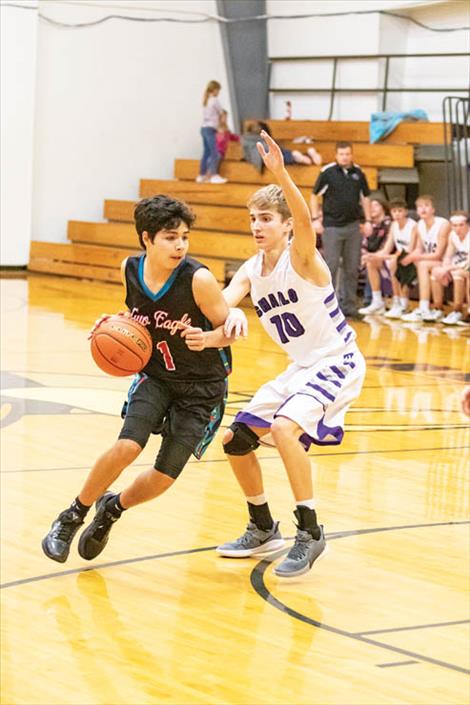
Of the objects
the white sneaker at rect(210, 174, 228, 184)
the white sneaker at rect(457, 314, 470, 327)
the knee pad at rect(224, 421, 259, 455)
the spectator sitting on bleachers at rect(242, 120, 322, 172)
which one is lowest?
the knee pad at rect(224, 421, 259, 455)

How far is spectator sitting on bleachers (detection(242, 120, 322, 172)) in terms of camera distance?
55.9 feet

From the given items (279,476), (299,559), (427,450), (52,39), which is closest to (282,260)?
(299,559)

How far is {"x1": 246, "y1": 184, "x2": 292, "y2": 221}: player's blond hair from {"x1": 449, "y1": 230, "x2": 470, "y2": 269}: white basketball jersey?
30.8 ft

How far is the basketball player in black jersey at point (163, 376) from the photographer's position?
4.99 metres

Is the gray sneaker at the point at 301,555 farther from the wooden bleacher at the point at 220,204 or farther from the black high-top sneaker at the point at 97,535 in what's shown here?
the wooden bleacher at the point at 220,204

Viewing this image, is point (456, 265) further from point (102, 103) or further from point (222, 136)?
point (102, 103)

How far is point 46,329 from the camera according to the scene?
12414mm

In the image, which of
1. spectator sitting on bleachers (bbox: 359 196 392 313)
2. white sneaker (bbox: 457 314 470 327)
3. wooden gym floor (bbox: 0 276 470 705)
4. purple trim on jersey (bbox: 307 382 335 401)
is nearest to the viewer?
wooden gym floor (bbox: 0 276 470 705)

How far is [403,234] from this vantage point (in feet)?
49.3

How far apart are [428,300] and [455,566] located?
9692mm

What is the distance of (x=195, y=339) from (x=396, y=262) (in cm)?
1055

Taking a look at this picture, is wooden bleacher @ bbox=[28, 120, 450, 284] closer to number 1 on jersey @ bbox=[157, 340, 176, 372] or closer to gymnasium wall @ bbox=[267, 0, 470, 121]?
gymnasium wall @ bbox=[267, 0, 470, 121]

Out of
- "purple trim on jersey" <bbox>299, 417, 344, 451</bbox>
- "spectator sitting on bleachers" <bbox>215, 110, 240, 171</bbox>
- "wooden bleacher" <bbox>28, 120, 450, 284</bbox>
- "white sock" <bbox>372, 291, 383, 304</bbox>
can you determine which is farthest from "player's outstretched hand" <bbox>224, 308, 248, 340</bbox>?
"spectator sitting on bleachers" <bbox>215, 110, 240, 171</bbox>

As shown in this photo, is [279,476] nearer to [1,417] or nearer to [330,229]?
[1,417]
